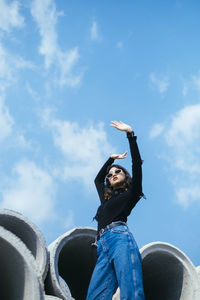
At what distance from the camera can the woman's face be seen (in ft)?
10.0

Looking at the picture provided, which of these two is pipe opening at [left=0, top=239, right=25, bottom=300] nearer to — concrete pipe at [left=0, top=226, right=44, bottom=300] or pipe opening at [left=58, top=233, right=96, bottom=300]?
concrete pipe at [left=0, top=226, right=44, bottom=300]

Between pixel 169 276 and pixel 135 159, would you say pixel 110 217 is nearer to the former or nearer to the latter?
pixel 135 159

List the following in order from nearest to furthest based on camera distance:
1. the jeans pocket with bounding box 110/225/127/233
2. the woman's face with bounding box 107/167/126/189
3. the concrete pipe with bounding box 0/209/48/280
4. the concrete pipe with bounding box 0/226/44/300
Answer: the concrete pipe with bounding box 0/226/44/300, the jeans pocket with bounding box 110/225/127/233, the woman's face with bounding box 107/167/126/189, the concrete pipe with bounding box 0/209/48/280

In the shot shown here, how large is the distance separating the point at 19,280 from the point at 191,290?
2290mm

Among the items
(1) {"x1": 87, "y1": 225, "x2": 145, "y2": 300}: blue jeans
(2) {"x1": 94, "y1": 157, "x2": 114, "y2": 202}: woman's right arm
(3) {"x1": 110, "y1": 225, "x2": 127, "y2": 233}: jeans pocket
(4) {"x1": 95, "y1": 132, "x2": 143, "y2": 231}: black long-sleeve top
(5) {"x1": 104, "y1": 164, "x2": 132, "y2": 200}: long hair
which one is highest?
(2) {"x1": 94, "y1": 157, "x2": 114, "y2": 202}: woman's right arm

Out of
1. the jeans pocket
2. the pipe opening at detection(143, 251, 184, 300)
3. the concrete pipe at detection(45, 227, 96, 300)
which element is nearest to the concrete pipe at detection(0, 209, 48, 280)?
the concrete pipe at detection(45, 227, 96, 300)

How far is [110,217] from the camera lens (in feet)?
9.05

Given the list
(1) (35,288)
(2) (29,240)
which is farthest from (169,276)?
(1) (35,288)

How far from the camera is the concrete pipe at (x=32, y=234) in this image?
125 inches

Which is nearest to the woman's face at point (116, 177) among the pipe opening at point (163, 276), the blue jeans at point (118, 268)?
the blue jeans at point (118, 268)

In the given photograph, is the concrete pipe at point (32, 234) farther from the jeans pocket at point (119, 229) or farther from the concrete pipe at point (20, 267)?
the jeans pocket at point (119, 229)

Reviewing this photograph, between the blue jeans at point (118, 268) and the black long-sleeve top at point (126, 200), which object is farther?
the black long-sleeve top at point (126, 200)

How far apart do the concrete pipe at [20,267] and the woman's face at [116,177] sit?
94 cm

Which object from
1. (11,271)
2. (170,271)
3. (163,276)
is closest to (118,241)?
(11,271)
